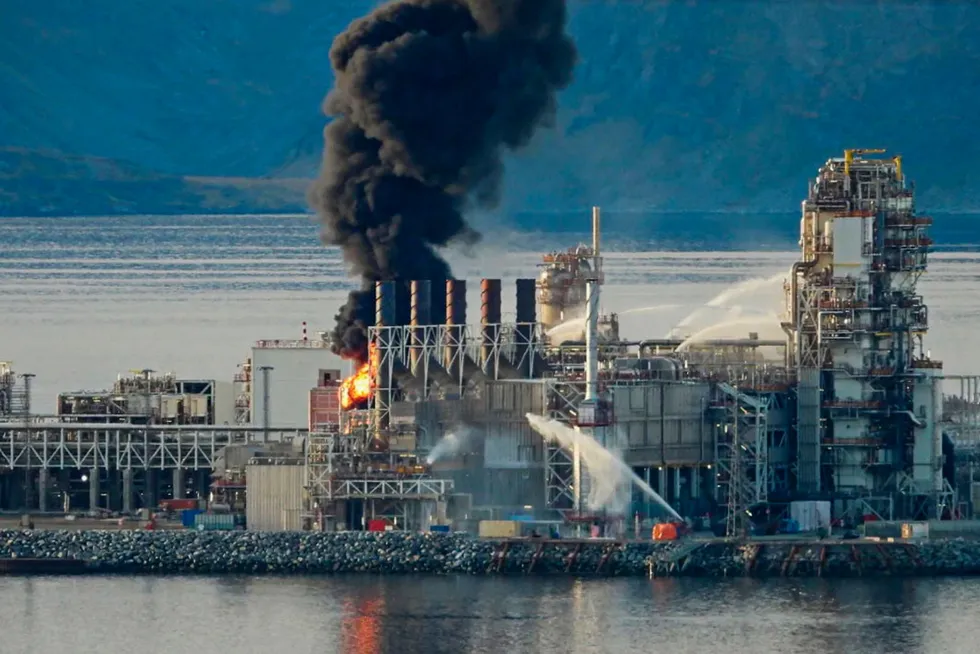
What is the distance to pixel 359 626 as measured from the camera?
64.9 m

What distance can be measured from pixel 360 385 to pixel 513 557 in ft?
33.2

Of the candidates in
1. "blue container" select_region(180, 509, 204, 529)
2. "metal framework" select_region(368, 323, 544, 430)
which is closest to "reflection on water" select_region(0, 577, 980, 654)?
"blue container" select_region(180, 509, 204, 529)

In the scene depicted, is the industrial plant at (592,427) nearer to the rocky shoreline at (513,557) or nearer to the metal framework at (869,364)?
the metal framework at (869,364)

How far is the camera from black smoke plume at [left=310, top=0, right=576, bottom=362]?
85.2 metres

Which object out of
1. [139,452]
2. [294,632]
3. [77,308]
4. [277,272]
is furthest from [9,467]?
[277,272]

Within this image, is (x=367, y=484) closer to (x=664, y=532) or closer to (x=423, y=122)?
(x=664, y=532)

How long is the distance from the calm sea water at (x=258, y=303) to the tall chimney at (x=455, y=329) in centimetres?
823

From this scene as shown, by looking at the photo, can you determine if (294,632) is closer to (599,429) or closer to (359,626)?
(359,626)

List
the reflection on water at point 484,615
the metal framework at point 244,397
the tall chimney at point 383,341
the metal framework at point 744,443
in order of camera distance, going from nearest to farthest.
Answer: the reflection on water at point 484,615 → the metal framework at point 744,443 → the tall chimney at point 383,341 → the metal framework at point 244,397

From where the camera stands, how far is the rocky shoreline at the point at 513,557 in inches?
2766

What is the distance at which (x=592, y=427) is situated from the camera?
240ft

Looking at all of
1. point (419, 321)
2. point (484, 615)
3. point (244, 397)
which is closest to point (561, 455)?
point (419, 321)

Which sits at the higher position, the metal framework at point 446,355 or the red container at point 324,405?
the metal framework at point 446,355

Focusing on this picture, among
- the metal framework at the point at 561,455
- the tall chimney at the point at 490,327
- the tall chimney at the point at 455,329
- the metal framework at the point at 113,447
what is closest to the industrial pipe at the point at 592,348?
the metal framework at the point at 561,455
